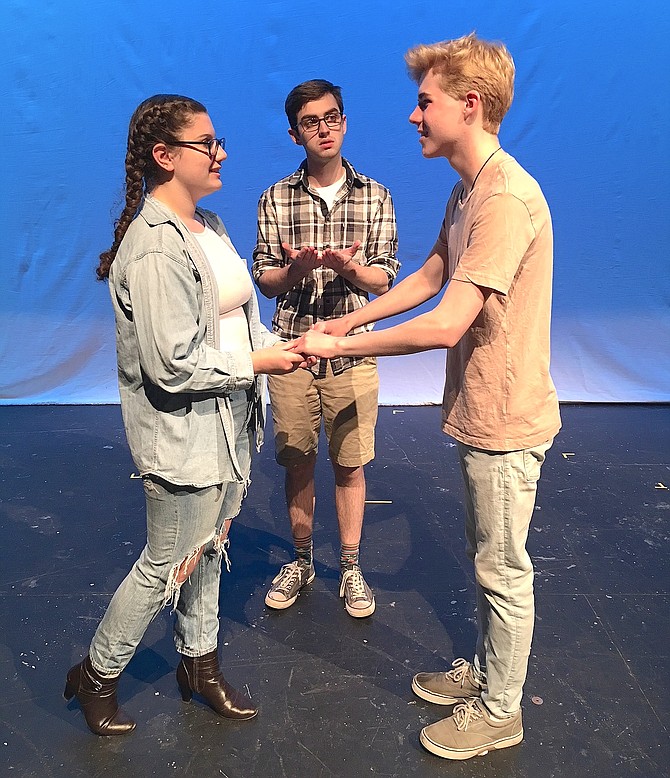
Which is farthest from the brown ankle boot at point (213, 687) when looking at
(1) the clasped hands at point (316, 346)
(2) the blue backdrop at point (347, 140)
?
(2) the blue backdrop at point (347, 140)

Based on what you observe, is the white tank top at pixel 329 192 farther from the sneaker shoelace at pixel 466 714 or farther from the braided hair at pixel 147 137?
the sneaker shoelace at pixel 466 714

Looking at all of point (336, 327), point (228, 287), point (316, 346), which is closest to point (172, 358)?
point (228, 287)

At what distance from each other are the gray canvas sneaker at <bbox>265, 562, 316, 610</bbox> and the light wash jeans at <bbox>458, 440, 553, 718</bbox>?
31.4 inches

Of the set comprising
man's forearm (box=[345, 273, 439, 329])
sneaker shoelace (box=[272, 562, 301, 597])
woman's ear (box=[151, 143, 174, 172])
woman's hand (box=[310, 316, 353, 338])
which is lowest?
sneaker shoelace (box=[272, 562, 301, 597])

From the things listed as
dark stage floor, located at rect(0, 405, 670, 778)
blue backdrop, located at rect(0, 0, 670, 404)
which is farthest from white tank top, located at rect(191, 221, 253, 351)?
blue backdrop, located at rect(0, 0, 670, 404)

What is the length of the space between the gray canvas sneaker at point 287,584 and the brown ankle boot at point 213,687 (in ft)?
1.54

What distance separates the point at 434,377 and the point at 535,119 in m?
1.67

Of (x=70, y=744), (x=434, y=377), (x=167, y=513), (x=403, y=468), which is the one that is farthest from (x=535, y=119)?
(x=70, y=744)

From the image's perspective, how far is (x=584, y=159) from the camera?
170 inches

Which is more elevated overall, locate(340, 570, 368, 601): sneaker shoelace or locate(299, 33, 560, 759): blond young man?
locate(299, 33, 560, 759): blond young man

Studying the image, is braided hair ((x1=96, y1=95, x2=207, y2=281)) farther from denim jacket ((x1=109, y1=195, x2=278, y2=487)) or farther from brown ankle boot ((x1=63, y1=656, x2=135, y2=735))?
brown ankle boot ((x1=63, y1=656, x2=135, y2=735))

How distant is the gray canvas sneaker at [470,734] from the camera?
1799 mm

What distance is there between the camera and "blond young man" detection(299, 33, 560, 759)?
151 cm

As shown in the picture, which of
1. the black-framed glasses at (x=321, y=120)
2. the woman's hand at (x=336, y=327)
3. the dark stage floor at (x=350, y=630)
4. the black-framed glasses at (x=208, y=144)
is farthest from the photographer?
the black-framed glasses at (x=321, y=120)
